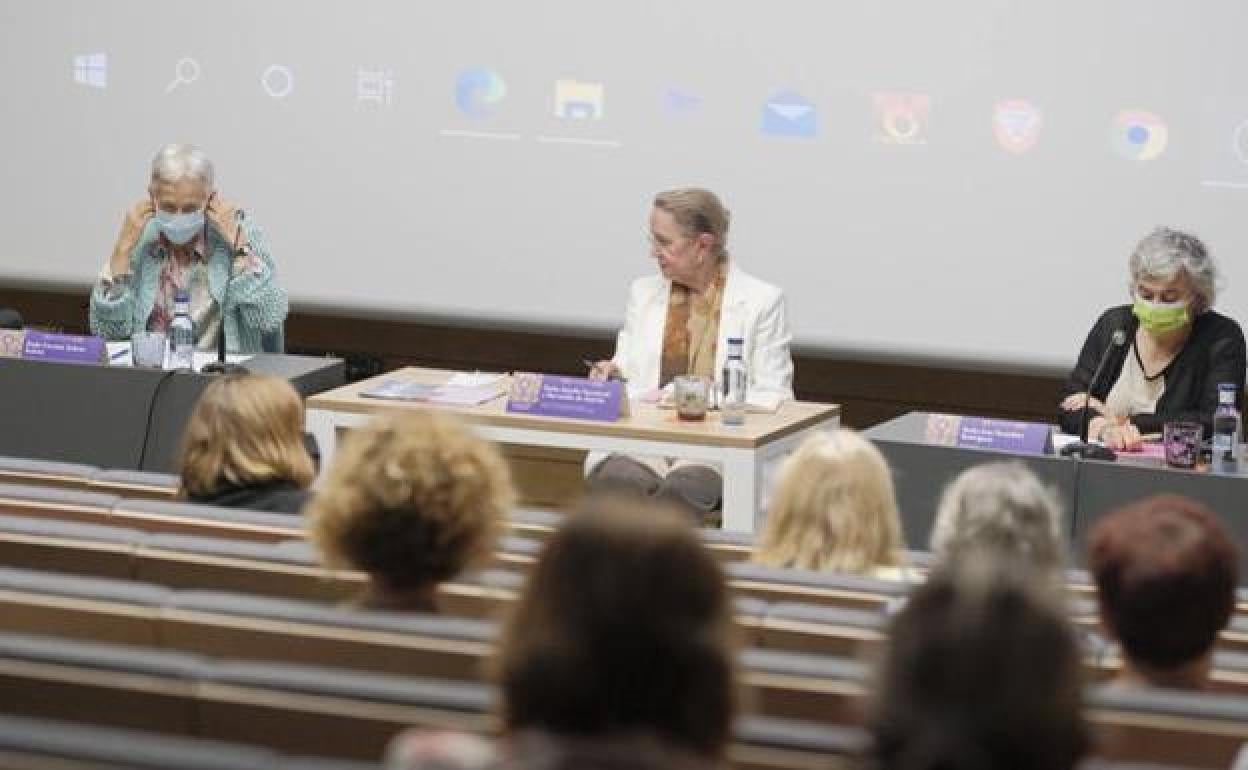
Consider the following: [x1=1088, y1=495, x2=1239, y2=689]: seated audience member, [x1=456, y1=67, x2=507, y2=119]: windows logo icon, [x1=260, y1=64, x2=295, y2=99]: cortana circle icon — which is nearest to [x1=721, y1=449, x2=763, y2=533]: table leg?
[x1=456, y1=67, x2=507, y2=119]: windows logo icon

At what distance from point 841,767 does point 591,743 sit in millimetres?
607

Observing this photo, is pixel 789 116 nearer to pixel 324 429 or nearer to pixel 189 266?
pixel 189 266

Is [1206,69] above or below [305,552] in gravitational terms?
above

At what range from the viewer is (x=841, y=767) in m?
2.21

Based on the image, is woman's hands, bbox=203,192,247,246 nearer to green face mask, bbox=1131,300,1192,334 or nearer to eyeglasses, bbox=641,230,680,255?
eyeglasses, bbox=641,230,680,255

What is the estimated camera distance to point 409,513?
2893 mm

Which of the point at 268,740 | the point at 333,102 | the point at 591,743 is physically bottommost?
the point at 268,740

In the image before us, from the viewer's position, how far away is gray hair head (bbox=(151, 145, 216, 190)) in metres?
6.26

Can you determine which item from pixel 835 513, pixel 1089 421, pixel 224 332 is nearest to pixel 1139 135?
pixel 1089 421

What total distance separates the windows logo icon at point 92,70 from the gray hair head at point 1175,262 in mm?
3939

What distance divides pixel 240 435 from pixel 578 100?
11.6 feet

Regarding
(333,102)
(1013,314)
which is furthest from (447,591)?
(333,102)

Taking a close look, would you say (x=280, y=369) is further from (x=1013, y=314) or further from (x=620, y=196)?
(x=1013, y=314)

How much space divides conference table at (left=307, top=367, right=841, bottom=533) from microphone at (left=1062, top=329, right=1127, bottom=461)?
2.33 ft
